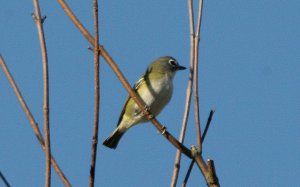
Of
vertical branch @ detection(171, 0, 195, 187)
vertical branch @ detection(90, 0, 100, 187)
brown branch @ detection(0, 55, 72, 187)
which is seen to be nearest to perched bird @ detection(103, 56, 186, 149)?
vertical branch @ detection(171, 0, 195, 187)

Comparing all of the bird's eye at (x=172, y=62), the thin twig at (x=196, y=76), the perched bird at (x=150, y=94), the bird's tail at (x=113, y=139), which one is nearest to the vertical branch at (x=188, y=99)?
the thin twig at (x=196, y=76)

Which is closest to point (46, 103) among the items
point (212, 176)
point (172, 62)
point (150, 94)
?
point (212, 176)

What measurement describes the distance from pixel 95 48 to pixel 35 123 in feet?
1.80

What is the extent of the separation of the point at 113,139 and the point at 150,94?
124 centimetres

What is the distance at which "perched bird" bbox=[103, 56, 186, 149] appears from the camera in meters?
7.80

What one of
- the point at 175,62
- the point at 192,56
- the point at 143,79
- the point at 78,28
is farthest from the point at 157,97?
the point at 78,28

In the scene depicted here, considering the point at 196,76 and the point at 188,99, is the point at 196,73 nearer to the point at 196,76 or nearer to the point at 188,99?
the point at 196,76

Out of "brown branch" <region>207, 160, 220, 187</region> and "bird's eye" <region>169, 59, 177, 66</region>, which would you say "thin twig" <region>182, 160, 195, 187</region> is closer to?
"brown branch" <region>207, 160, 220, 187</region>

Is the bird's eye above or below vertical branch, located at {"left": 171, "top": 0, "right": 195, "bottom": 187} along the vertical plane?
above

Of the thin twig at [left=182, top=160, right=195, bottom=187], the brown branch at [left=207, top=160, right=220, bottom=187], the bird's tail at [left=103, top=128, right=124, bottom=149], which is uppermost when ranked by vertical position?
the bird's tail at [left=103, top=128, right=124, bottom=149]

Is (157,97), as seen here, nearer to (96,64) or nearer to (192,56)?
(192,56)

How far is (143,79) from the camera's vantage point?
27.5ft

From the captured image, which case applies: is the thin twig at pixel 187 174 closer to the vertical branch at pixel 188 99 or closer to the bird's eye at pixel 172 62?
the vertical branch at pixel 188 99

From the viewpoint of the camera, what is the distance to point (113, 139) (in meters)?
8.57
